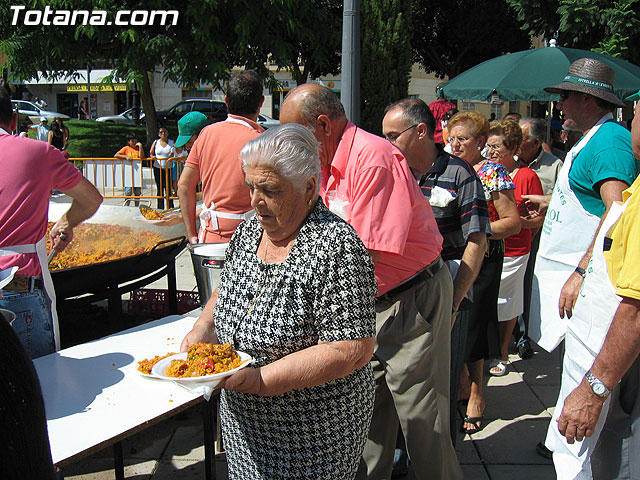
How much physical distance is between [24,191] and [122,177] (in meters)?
10.7

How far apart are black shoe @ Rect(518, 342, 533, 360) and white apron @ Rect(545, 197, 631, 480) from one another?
302 cm

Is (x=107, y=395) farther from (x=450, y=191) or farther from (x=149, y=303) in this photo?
(x=149, y=303)

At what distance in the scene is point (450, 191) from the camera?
3.36 m

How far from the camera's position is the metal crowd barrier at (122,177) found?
42.9 ft

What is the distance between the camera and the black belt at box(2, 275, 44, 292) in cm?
288

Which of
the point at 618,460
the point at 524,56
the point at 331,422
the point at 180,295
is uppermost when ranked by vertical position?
the point at 524,56

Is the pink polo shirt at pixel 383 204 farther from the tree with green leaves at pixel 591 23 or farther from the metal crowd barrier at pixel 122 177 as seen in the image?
the tree with green leaves at pixel 591 23

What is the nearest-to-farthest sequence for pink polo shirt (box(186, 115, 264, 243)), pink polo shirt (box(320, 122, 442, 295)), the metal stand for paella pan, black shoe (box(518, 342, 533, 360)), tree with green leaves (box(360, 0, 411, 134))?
pink polo shirt (box(320, 122, 442, 295))
the metal stand for paella pan
pink polo shirt (box(186, 115, 264, 243))
black shoe (box(518, 342, 533, 360))
tree with green leaves (box(360, 0, 411, 134))

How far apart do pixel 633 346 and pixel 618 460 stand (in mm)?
553

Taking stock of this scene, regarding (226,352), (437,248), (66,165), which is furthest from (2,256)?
(437,248)

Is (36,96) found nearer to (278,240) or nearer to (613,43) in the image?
(613,43)

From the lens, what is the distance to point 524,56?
29.4ft

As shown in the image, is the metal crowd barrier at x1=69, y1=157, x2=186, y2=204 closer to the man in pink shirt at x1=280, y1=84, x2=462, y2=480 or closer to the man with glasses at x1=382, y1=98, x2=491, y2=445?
the man with glasses at x1=382, y1=98, x2=491, y2=445

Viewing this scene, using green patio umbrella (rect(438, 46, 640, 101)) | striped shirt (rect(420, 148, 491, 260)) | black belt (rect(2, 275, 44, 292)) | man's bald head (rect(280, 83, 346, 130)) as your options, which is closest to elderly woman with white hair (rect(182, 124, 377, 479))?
man's bald head (rect(280, 83, 346, 130))
